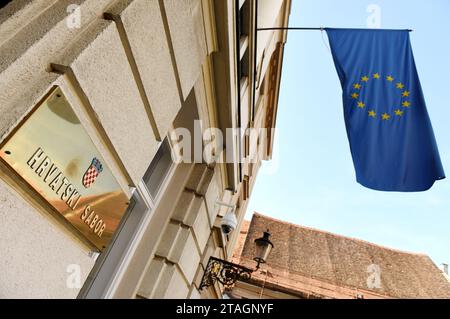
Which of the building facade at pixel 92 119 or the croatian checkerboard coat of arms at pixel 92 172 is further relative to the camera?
the croatian checkerboard coat of arms at pixel 92 172

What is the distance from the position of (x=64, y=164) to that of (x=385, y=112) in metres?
4.06

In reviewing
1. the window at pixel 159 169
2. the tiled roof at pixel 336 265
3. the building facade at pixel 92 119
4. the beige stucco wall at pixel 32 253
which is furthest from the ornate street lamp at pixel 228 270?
the tiled roof at pixel 336 265

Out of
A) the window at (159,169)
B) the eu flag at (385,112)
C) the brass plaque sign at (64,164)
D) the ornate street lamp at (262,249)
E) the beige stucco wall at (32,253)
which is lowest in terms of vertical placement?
the beige stucco wall at (32,253)

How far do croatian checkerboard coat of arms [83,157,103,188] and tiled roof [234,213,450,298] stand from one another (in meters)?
13.4

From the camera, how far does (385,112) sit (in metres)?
4.11

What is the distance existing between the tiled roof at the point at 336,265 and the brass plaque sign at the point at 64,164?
13.3 meters

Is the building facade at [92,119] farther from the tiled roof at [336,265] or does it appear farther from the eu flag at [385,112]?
the tiled roof at [336,265]

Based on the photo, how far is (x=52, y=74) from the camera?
1.47m

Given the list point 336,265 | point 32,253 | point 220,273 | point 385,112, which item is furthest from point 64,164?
point 336,265

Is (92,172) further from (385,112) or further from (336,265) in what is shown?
(336,265)

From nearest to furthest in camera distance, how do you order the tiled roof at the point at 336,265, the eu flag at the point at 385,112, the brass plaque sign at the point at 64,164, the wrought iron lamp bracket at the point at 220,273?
the brass plaque sign at the point at 64,164, the eu flag at the point at 385,112, the wrought iron lamp bracket at the point at 220,273, the tiled roof at the point at 336,265

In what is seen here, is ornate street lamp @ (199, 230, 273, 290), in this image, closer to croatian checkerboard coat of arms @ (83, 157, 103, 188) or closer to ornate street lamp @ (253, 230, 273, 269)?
ornate street lamp @ (253, 230, 273, 269)

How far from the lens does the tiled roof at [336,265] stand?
15.2 meters

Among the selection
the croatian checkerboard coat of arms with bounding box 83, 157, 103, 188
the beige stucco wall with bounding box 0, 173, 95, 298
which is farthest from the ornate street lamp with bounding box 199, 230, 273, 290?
the croatian checkerboard coat of arms with bounding box 83, 157, 103, 188
